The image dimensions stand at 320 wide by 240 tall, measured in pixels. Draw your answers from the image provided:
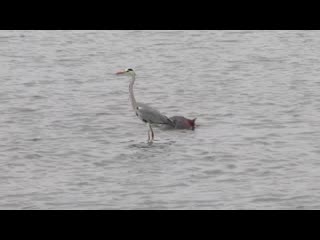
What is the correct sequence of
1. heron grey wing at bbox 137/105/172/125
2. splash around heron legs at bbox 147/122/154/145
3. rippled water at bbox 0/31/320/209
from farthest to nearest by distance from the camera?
heron grey wing at bbox 137/105/172/125
splash around heron legs at bbox 147/122/154/145
rippled water at bbox 0/31/320/209

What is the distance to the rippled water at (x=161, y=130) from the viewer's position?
683 inches

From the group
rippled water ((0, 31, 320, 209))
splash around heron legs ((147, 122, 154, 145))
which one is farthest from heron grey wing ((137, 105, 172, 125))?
rippled water ((0, 31, 320, 209))

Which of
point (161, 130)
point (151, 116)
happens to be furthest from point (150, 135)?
point (161, 130)

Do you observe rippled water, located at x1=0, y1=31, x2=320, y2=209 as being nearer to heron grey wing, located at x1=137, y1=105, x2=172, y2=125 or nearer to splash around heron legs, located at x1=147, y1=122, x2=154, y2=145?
splash around heron legs, located at x1=147, y1=122, x2=154, y2=145

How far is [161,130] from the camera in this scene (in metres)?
23.0

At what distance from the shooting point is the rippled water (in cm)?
1736

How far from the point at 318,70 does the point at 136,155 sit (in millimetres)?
12587

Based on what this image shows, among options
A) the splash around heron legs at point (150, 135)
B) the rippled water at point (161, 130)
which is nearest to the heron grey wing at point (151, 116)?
the splash around heron legs at point (150, 135)

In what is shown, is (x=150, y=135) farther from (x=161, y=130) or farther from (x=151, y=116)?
(x=161, y=130)

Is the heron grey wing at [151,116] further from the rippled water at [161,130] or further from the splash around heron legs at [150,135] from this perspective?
the rippled water at [161,130]

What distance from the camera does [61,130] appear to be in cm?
2272

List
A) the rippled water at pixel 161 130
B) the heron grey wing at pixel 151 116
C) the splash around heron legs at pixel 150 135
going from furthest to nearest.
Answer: the heron grey wing at pixel 151 116 → the splash around heron legs at pixel 150 135 → the rippled water at pixel 161 130

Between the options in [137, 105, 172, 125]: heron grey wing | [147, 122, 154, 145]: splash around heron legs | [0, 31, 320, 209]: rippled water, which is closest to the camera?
[0, 31, 320, 209]: rippled water
